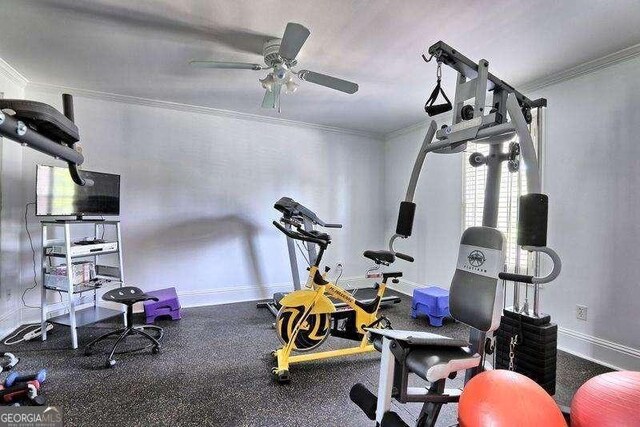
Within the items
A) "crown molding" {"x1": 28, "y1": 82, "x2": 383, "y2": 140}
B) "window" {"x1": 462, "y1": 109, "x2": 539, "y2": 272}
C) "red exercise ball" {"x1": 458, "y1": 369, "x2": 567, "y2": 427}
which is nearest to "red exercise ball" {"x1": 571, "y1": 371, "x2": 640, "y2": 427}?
"red exercise ball" {"x1": 458, "y1": 369, "x2": 567, "y2": 427}

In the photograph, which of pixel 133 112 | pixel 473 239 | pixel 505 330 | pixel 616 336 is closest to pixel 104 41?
pixel 133 112

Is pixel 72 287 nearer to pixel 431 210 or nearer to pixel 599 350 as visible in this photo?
pixel 431 210

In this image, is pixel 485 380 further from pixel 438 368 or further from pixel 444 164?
pixel 444 164

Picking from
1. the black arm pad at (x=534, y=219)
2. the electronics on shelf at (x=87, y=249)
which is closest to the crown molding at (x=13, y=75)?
the electronics on shelf at (x=87, y=249)

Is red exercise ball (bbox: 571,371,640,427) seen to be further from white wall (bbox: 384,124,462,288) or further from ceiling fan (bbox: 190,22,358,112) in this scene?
white wall (bbox: 384,124,462,288)

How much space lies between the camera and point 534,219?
4.50 ft

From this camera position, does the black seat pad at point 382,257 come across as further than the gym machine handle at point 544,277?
Yes

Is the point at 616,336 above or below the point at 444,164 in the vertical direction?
below

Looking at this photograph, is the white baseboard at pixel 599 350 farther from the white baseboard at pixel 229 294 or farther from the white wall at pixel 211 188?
the white baseboard at pixel 229 294

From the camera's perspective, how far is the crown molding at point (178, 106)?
133 inches

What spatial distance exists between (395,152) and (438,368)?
4.17 m

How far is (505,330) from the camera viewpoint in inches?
86.4

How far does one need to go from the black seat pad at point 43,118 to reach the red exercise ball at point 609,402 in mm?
2317

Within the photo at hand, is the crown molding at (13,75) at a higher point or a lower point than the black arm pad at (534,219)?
higher
